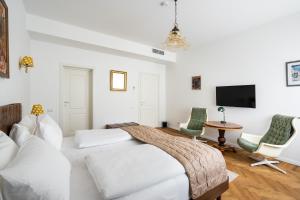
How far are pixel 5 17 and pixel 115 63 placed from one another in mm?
3000

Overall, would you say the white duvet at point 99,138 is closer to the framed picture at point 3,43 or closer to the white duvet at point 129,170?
the white duvet at point 129,170

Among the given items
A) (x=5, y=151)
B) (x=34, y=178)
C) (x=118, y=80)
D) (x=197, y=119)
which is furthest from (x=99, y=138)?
(x=197, y=119)

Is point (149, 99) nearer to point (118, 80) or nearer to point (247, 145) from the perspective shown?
point (118, 80)

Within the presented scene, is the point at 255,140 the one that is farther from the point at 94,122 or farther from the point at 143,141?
the point at 94,122

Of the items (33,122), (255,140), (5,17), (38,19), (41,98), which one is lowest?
(255,140)

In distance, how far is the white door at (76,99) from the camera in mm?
4059

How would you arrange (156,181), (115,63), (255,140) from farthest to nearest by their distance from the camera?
(115,63) → (255,140) → (156,181)

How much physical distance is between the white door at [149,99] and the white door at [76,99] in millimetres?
1758

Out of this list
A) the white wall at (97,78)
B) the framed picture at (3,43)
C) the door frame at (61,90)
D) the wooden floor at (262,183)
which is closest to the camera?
the framed picture at (3,43)

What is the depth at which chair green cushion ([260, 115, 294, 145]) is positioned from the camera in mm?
2604

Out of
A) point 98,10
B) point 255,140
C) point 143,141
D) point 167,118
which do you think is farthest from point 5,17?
point 167,118

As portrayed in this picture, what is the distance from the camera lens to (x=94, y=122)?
4.30m

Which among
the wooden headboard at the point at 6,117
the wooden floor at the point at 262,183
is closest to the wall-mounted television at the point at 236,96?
the wooden floor at the point at 262,183

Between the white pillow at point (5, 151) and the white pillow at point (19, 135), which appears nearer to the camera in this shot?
the white pillow at point (5, 151)
